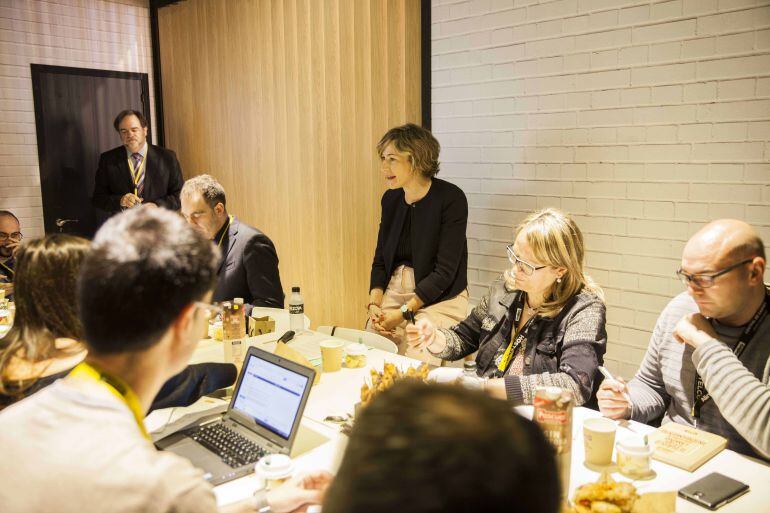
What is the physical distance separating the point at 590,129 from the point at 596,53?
1.32 ft

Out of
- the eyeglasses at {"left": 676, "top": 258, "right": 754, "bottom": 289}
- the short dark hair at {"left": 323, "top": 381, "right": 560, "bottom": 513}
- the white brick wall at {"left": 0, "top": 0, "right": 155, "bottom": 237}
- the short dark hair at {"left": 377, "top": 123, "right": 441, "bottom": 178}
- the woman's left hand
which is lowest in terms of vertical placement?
the woman's left hand

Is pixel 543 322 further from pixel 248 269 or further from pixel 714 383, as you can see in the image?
pixel 248 269

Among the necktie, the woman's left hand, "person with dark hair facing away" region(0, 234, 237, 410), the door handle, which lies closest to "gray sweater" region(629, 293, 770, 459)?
the woman's left hand

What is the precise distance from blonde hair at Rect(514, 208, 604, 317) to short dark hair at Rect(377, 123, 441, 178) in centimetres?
135

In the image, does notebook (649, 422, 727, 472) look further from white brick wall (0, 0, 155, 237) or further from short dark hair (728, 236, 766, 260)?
white brick wall (0, 0, 155, 237)

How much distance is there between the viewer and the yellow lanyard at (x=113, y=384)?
1.15m

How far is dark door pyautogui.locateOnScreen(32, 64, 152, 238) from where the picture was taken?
19.8ft

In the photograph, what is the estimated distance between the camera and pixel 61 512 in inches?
39.1

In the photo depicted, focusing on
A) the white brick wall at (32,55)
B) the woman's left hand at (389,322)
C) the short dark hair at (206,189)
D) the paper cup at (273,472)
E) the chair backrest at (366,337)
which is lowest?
the woman's left hand at (389,322)

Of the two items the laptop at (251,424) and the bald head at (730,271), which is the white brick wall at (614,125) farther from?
the laptop at (251,424)

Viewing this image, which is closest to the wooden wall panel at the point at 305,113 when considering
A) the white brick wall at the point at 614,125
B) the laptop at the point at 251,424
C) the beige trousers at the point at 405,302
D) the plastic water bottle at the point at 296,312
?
the white brick wall at the point at 614,125

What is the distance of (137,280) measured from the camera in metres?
1.10

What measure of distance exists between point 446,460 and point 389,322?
318 centimetres

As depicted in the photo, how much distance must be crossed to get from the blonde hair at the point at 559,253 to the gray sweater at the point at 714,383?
299 millimetres
